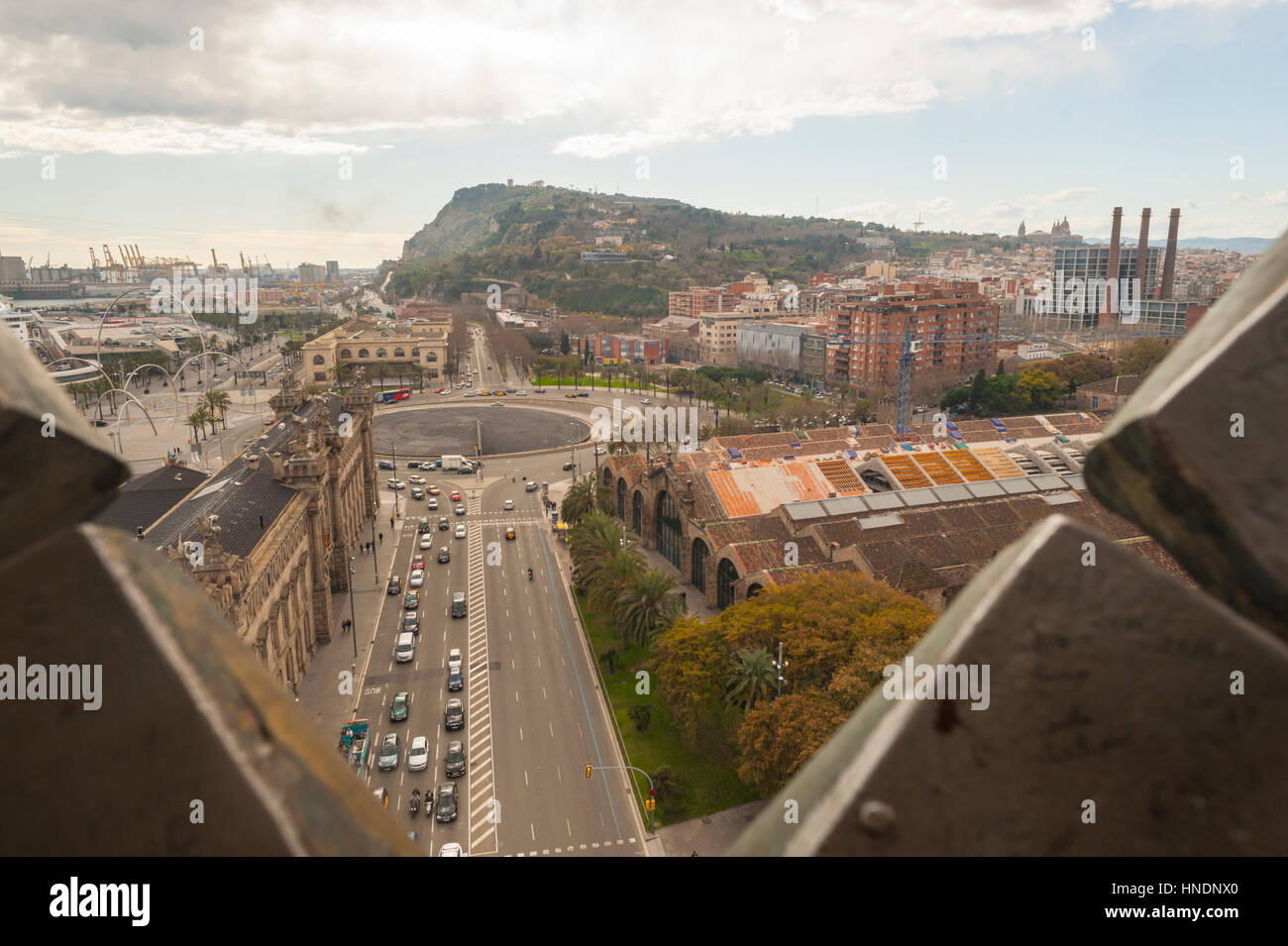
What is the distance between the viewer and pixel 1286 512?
2.34 metres

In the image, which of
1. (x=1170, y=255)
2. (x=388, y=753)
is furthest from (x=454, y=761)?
(x=1170, y=255)

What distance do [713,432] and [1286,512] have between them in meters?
68.4

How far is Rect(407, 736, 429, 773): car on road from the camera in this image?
27266 mm

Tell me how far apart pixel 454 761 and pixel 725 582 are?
16.2m

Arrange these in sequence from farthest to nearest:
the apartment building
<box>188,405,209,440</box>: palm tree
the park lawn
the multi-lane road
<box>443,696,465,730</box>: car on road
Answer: the apartment building
<box>188,405,209,440</box>: palm tree
<box>443,696,465,730</box>: car on road
the park lawn
the multi-lane road

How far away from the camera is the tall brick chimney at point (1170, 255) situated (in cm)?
13450

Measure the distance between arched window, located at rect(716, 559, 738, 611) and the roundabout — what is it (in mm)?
36498

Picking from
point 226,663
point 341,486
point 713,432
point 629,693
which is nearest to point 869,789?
point 226,663

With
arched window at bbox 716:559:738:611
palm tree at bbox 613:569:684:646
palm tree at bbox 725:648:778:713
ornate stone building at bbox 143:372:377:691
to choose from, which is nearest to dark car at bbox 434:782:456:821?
ornate stone building at bbox 143:372:377:691

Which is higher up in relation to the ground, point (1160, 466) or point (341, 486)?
point (1160, 466)

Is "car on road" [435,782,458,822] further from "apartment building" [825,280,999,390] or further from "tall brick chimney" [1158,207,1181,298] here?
"tall brick chimney" [1158,207,1181,298]

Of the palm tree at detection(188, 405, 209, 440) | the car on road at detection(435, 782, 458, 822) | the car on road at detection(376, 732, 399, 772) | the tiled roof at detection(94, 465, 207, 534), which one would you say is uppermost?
the palm tree at detection(188, 405, 209, 440)

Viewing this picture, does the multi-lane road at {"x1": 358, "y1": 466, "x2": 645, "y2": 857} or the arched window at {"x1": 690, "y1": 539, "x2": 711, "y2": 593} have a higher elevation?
the arched window at {"x1": 690, "y1": 539, "x2": 711, "y2": 593}
